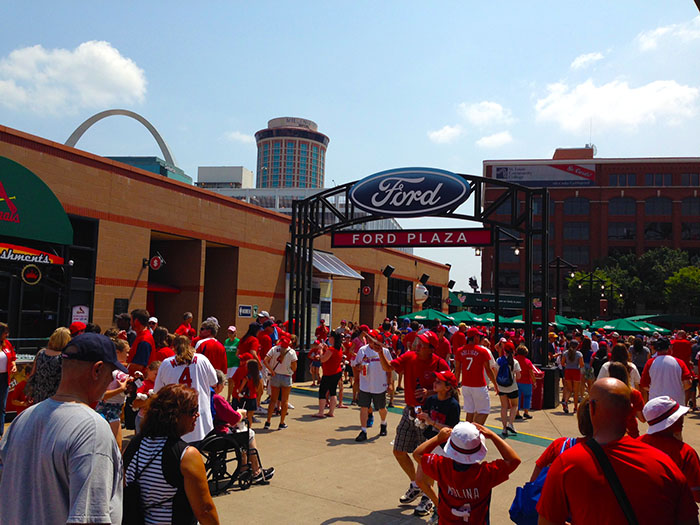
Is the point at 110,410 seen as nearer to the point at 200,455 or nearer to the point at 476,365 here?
the point at 200,455

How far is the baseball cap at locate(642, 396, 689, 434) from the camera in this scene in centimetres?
380

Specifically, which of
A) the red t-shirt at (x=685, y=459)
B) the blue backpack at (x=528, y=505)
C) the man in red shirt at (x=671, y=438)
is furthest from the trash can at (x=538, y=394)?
the blue backpack at (x=528, y=505)

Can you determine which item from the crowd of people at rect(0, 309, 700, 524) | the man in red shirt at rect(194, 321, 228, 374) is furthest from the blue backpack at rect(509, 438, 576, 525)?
the man in red shirt at rect(194, 321, 228, 374)

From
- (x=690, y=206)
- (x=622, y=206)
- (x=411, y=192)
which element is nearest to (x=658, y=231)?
(x=690, y=206)

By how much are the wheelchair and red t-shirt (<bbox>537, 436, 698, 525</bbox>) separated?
4.52 m

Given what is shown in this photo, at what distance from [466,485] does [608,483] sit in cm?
153

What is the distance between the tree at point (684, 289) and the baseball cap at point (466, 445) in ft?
215

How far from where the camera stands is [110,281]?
18.2 m

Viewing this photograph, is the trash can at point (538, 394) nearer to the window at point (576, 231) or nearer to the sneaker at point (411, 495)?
the sneaker at point (411, 495)

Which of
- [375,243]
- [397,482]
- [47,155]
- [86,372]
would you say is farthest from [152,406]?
[47,155]

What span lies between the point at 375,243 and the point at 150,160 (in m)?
61.4

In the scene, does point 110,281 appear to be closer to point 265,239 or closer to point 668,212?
point 265,239

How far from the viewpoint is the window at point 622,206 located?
3051 inches

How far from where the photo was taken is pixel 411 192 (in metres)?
15.9
